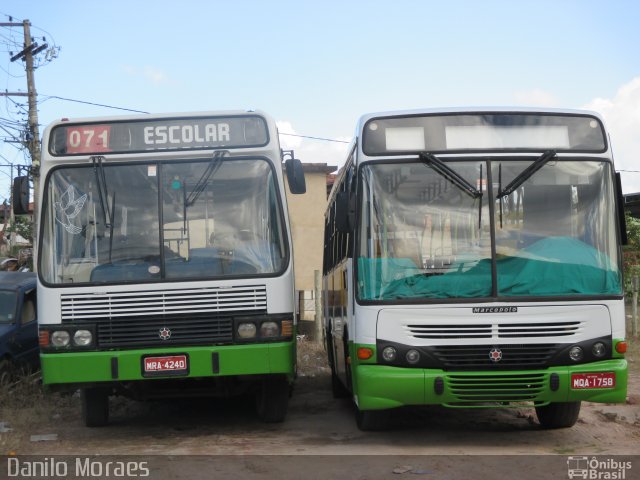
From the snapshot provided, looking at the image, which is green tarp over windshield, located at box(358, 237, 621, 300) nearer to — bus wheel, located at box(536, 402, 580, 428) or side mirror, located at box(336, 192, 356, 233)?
side mirror, located at box(336, 192, 356, 233)

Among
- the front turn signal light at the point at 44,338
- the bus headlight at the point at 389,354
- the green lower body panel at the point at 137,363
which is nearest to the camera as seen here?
the bus headlight at the point at 389,354

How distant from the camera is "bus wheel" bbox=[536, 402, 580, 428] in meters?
8.60

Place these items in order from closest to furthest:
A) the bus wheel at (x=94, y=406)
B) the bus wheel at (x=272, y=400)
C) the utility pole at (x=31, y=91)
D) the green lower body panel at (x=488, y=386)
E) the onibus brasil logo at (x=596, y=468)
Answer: the onibus brasil logo at (x=596, y=468)
the green lower body panel at (x=488, y=386)
the bus wheel at (x=272, y=400)
the bus wheel at (x=94, y=406)
the utility pole at (x=31, y=91)

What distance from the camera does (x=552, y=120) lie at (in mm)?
8203

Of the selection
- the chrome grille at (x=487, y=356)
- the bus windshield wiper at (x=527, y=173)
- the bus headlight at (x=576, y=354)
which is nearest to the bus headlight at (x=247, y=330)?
the chrome grille at (x=487, y=356)

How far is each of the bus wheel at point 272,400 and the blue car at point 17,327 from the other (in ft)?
13.3

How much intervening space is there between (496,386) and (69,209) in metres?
4.40

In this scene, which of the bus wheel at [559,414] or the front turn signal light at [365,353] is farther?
the bus wheel at [559,414]

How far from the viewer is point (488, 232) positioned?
7.91 meters

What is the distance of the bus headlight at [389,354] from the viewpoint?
774 cm

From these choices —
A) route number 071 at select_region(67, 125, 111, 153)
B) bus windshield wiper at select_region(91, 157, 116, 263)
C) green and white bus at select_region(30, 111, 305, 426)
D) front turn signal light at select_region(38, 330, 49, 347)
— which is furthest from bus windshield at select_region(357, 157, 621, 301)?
front turn signal light at select_region(38, 330, 49, 347)

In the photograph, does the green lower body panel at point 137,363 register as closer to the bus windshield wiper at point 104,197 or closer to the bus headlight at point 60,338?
the bus headlight at point 60,338

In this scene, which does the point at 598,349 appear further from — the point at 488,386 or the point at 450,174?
the point at 450,174

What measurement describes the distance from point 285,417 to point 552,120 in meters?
4.36
